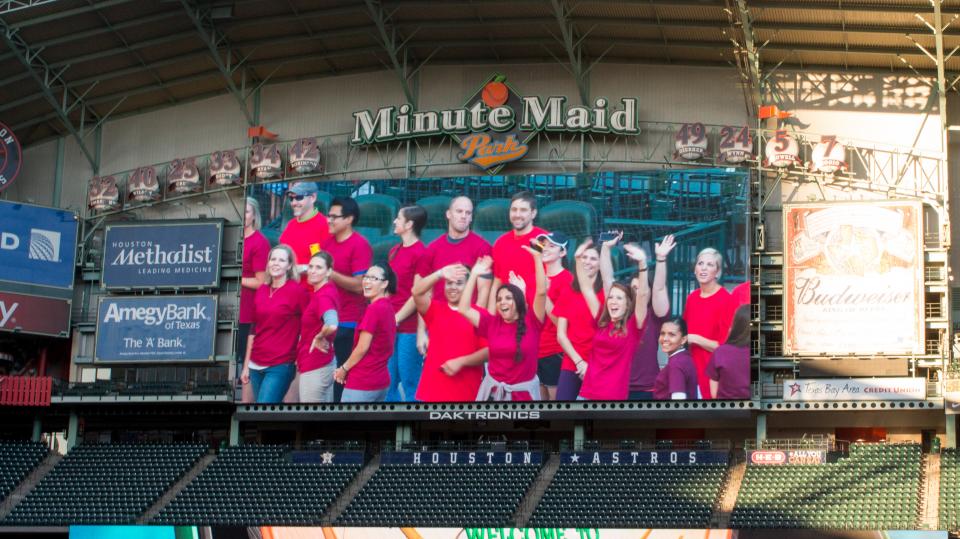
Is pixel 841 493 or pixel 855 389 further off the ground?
pixel 855 389

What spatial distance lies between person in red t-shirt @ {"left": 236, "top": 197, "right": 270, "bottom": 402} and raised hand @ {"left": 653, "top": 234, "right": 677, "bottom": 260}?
14.9 m

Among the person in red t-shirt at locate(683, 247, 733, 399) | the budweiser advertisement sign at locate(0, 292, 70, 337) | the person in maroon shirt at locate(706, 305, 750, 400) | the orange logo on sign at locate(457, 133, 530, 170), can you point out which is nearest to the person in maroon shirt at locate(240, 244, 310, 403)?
the orange logo on sign at locate(457, 133, 530, 170)

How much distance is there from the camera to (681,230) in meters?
53.4

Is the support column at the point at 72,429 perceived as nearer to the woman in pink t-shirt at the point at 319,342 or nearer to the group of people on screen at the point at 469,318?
the group of people on screen at the point at 469,318

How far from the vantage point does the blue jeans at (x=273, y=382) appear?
185ft

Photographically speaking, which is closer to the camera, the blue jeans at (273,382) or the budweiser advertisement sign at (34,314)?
the blue jeans at (273,382)

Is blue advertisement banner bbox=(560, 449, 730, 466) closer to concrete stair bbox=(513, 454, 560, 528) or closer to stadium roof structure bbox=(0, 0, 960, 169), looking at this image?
concrete stair bbox=(513, 454, 560, 528)

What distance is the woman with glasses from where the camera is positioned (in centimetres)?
5509

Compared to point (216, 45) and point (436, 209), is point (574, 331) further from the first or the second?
Result: point (216, 45)

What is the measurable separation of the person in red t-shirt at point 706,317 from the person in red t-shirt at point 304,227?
14119 mm

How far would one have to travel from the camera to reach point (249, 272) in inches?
2260

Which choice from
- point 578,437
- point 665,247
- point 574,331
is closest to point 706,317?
point 665,247

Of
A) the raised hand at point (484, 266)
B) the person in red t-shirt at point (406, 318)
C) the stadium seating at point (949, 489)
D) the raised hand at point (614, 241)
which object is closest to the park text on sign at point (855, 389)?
the stadium seating at point (949, 489)

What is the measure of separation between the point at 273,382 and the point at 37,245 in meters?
12.2
